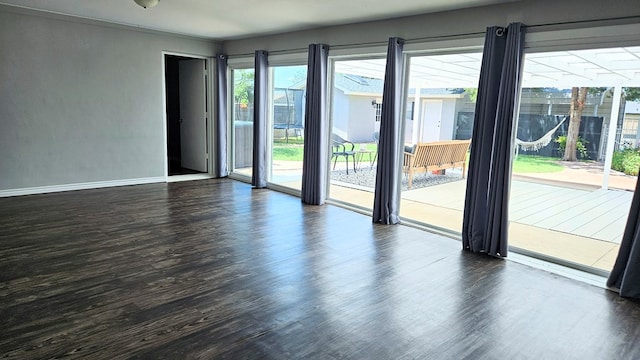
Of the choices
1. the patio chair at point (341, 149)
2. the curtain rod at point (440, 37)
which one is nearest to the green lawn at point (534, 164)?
the curtain rod at point (440, 37)

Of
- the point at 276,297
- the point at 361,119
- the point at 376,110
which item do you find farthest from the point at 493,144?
the point at 276,297

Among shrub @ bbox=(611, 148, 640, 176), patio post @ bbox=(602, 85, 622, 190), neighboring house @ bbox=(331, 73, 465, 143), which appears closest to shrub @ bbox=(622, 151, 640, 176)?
shrub @ bbox=(611, 148, 640, 176)

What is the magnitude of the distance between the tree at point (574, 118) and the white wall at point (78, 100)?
19.1ft

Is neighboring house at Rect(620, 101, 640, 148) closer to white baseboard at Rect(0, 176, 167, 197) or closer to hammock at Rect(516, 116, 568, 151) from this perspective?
hammock at Rect(516, 116, 568, 151)

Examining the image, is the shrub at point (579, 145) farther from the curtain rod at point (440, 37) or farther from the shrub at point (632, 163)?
the curtain rod at point (440, 37)

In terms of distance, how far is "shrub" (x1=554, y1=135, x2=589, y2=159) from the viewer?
3841 mm

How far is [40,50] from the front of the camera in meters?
5.67

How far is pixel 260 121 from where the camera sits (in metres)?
6.80

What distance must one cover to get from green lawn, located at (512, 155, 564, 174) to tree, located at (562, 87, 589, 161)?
0.15 meters

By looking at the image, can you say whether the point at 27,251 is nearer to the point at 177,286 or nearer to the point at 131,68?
the point at 177,286

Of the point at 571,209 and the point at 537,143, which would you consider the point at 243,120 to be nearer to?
the point at 537,143

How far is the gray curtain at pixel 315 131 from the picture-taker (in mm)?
5656

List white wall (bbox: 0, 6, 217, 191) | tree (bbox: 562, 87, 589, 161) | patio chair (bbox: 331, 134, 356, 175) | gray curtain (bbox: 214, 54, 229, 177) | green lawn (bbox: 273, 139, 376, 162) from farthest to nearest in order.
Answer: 1. gray curtain (bbox: 214, 54, 229, 177)
2. green lawn (bbox: 273, 139, 376, 162)
3. patio chair (bbox: 331, 134, 356, 175)
4. white wall (bbox: 0, 6, 217, 191)
5. tree (bbox: 562, 87, 589, 161)

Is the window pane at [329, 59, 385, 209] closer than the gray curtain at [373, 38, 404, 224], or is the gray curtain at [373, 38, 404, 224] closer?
the gray curtain at [373, 38, 404, 224]
